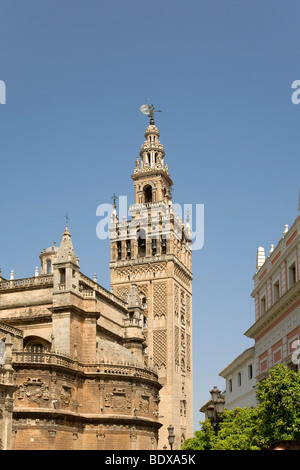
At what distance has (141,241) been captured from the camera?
75250mm

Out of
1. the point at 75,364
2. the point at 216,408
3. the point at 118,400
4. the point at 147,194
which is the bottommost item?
the point at 216,408

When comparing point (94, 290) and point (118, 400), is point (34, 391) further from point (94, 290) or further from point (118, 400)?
point (94, 290)

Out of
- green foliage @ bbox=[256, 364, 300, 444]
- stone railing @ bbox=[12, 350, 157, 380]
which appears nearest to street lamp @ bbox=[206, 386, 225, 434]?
green foliage @ bbox=[256, 364, 300, 444]

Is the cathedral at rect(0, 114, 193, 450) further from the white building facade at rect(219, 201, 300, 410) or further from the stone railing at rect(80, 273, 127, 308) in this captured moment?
the white building facade at rect(219, 201, 300, 410)

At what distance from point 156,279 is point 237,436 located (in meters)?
41.7

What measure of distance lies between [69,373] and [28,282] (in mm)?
8819

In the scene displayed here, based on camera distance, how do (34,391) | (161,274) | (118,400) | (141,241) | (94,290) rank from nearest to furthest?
(34,391) < (118,400) < (94,290) < (161,274) < (141,241)

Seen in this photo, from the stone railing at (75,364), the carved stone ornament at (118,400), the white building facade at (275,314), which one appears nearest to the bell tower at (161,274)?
the stone railing at (75,364)

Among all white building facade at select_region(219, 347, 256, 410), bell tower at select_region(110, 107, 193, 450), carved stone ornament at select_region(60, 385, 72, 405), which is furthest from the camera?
bell tower at select_region(110, 107, 193, 450)

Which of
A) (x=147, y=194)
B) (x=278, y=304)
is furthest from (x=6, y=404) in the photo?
(x=147, y=194)

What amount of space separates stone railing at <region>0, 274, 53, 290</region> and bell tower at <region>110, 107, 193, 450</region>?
59.2 ft

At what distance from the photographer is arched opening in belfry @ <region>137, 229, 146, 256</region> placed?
7481 centimetres

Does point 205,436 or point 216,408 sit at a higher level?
point 216,408
